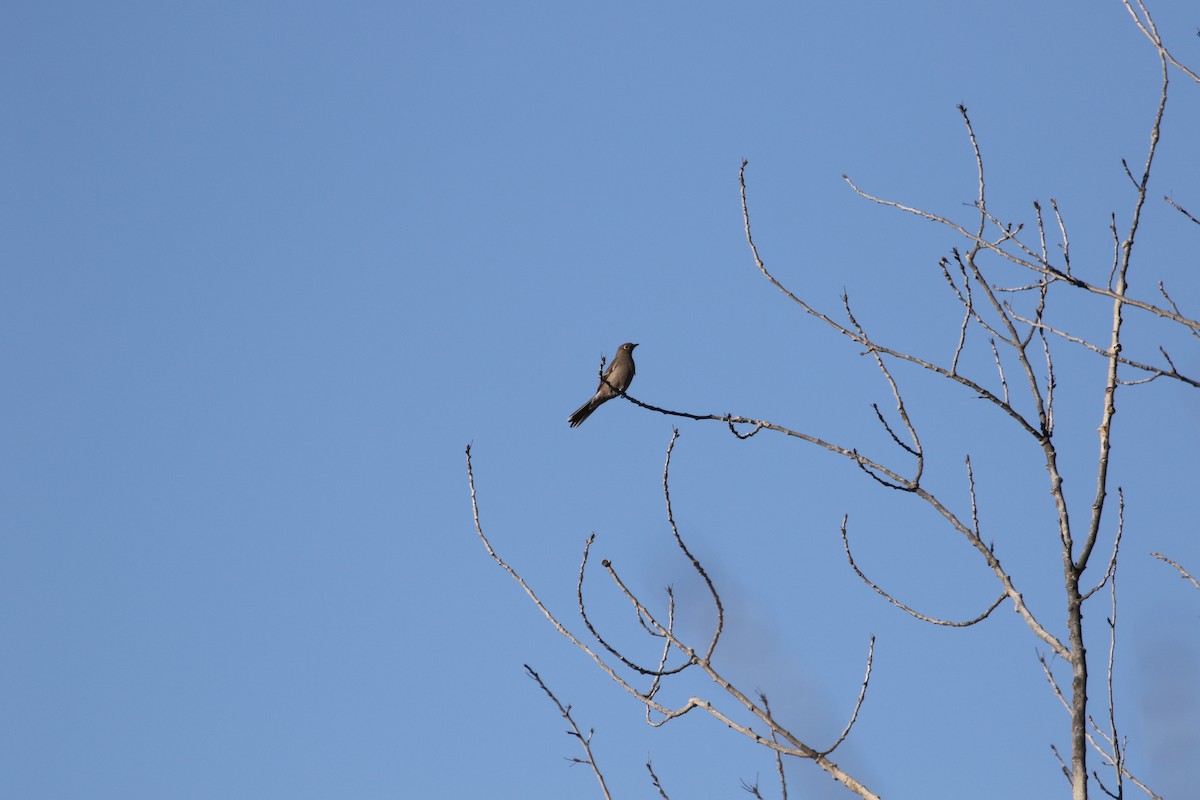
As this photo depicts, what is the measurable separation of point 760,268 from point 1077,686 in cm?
192

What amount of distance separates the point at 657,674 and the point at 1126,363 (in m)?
1.94

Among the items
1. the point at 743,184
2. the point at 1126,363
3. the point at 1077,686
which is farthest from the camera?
the point at 743,184

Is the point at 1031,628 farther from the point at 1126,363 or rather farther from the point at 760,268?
the point at 760,268

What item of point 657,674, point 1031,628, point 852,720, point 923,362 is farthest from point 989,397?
point 657,674

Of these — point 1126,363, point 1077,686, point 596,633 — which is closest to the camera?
point 1077,686

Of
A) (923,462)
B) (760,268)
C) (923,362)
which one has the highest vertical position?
(760,268)

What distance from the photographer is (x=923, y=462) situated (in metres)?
4.77

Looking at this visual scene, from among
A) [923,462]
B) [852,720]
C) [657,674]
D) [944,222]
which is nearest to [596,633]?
[657,674]

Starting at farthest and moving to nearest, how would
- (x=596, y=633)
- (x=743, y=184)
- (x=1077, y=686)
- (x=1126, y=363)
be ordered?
(x=743, y=184) → (x=596, y=633) → (x=1126, y=363) → (x=1077, y=686)

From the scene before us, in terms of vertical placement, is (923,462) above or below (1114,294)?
below

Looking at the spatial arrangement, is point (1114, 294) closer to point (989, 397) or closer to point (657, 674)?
point (989, 397)

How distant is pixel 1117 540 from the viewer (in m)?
4.97

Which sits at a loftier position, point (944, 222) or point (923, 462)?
point (944, 222)

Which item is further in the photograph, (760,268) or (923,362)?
(760,268)
